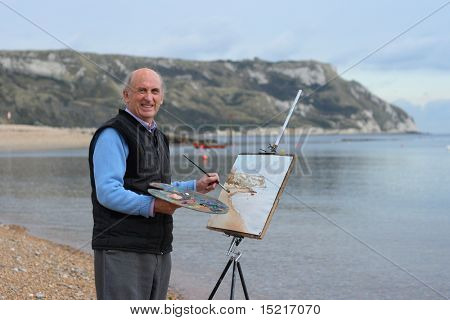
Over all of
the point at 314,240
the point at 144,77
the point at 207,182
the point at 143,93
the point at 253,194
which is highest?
the point at 144,77

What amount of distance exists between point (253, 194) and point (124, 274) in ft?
6.13

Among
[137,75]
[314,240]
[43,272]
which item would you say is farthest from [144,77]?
[314,240]

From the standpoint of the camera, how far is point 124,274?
4559mm

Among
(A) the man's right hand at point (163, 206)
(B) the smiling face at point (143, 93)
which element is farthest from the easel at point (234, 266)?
(B) the smiling face at point (143, 93)

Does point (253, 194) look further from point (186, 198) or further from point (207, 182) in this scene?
point (186, 198)

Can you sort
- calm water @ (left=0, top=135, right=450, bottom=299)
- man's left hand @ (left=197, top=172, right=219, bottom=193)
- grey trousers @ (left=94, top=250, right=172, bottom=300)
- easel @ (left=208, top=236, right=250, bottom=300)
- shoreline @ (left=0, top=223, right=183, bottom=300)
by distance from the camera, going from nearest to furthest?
grey trousers @ (left=94, top=250, right=172, bottom=300), man's left hand @ (left=197, top=172, right=219, bottom=193), easel @ (left=208, top=236, right=250, bottom=300), shoreline @ (left=0, top=223, right=183, bottom=300), calm water @ (left=0, top=135, right=450, bottom=299)

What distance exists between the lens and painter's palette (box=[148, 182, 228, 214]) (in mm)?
4406

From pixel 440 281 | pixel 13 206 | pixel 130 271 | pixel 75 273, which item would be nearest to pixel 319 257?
pixel 440 281

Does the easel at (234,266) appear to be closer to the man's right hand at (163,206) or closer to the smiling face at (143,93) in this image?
the man's right hand at (163,206)

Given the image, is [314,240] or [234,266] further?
[314,240]

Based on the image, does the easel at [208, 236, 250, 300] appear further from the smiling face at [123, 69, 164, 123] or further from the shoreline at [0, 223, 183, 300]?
the shoreline at [0, 223, 183, 300]

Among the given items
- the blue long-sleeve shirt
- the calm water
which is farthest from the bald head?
the calm water

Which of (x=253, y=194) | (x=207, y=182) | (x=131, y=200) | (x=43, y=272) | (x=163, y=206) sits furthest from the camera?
(x=43, y=272)
